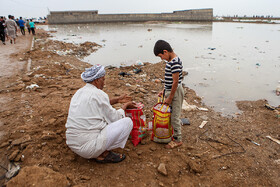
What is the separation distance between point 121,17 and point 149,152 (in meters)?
57.2

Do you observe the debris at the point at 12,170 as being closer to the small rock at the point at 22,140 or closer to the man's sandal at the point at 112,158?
the small rock at the point at 22,140

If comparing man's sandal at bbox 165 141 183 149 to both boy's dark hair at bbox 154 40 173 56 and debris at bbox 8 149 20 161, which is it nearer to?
boy's dark hair at bbox 154 40 173 56

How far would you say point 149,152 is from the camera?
110 inches

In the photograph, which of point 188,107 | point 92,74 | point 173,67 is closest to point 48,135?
point 92,74

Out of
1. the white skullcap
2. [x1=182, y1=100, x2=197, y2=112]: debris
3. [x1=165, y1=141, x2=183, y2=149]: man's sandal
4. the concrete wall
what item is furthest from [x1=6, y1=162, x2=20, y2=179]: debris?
the concrete wall

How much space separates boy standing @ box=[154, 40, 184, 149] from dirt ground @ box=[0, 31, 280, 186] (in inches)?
14.0

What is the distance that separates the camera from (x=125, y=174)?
233 cm

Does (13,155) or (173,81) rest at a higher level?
→ (173,81)

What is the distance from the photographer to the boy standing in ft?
8.36

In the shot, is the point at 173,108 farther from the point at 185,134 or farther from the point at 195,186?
the point at 195,186

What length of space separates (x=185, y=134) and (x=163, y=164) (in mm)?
1155

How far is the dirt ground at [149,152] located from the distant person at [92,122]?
35 centimetres

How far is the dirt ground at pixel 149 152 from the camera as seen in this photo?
2.27m

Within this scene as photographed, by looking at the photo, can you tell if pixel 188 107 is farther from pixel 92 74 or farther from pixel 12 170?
pixel 12 170
